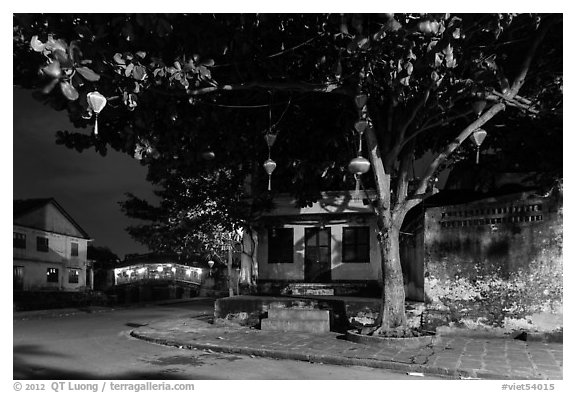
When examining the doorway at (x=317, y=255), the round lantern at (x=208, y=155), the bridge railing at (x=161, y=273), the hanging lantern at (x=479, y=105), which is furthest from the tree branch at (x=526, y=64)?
the bridge railing at (x=161, y=273)

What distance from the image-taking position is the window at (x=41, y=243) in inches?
1536

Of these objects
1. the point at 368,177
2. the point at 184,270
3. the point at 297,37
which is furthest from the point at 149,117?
the point at 184,270

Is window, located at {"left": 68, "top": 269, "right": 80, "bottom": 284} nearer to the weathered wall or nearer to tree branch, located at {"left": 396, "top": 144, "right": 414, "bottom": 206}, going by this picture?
the weathered wall

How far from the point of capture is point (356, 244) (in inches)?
931

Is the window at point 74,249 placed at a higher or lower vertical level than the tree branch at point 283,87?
lower

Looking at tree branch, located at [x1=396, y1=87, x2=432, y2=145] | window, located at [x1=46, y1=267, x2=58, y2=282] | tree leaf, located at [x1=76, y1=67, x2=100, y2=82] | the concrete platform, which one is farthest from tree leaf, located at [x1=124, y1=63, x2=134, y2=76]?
window, located at [x1=46, y1=267, x2=58, y2=282]

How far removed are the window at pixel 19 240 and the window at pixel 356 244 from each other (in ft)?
80.9

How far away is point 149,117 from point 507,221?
25.4 feet

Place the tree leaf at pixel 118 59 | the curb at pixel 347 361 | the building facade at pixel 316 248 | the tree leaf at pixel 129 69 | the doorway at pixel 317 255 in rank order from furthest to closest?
the doorway at pixel 317 255 → the building facade at pixel 316 248 → the curb at pixel 347 361 → the tree leaf at pixel 129 69 → the tree leaf at pixel 118 59

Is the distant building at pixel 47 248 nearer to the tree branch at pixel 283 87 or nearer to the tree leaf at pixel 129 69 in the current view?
the tree branch at pixel 283 87

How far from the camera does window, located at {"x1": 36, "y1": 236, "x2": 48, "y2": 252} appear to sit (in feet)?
128

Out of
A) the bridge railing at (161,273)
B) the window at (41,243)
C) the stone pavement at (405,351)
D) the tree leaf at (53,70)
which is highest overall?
the tree leaf at (53,70)

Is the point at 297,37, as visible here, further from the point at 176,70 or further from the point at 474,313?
the point at 474,313

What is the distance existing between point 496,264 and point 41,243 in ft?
119
